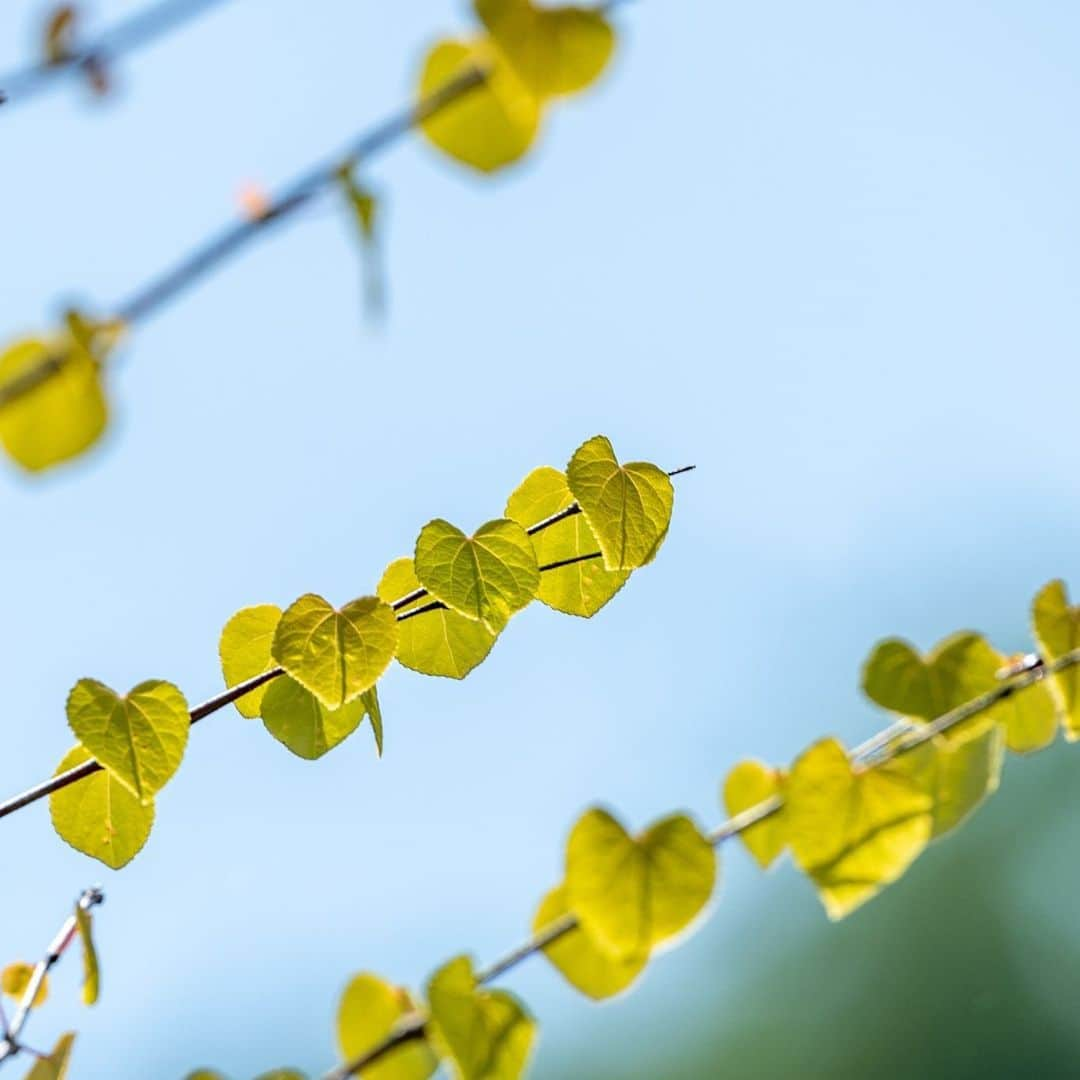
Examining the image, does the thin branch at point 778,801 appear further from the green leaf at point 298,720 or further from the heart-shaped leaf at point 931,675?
the green leaf at point 298,720

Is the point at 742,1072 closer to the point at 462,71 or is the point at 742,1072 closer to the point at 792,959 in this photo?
the point at 792,959

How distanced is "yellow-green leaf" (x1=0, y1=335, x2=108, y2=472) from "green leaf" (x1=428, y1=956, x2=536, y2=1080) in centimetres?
16

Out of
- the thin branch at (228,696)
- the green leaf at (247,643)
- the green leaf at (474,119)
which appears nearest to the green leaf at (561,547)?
the thin branch at (228,696)

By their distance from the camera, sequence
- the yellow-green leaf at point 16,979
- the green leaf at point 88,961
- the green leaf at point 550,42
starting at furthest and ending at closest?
1. the yellow-green leaf at point 16,979
2. the green leaf at point 88,961
3. the green leaf at point 550,42

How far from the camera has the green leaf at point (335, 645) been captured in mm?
470

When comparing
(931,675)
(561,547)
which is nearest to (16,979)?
(561,547)

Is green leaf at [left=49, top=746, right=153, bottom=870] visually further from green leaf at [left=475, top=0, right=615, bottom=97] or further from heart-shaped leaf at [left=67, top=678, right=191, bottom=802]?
green leaf at [left=475, top=0, right=615, bottom=97]

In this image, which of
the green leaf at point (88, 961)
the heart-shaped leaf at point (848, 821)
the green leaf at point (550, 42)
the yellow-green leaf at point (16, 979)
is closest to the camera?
the green leaf at point (550, 42)

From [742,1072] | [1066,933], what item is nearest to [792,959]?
[742,1072]

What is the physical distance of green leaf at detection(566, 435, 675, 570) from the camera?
50cm

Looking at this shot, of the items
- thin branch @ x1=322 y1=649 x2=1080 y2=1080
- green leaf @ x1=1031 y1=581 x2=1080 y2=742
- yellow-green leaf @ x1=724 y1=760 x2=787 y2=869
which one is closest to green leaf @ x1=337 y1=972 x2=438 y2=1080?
thin branch @ x1=322 y1=649 x2=1080 y2=1080

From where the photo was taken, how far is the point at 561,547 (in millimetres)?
587

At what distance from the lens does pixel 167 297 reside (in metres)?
0.24

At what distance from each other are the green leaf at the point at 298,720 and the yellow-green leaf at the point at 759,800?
18 cm
